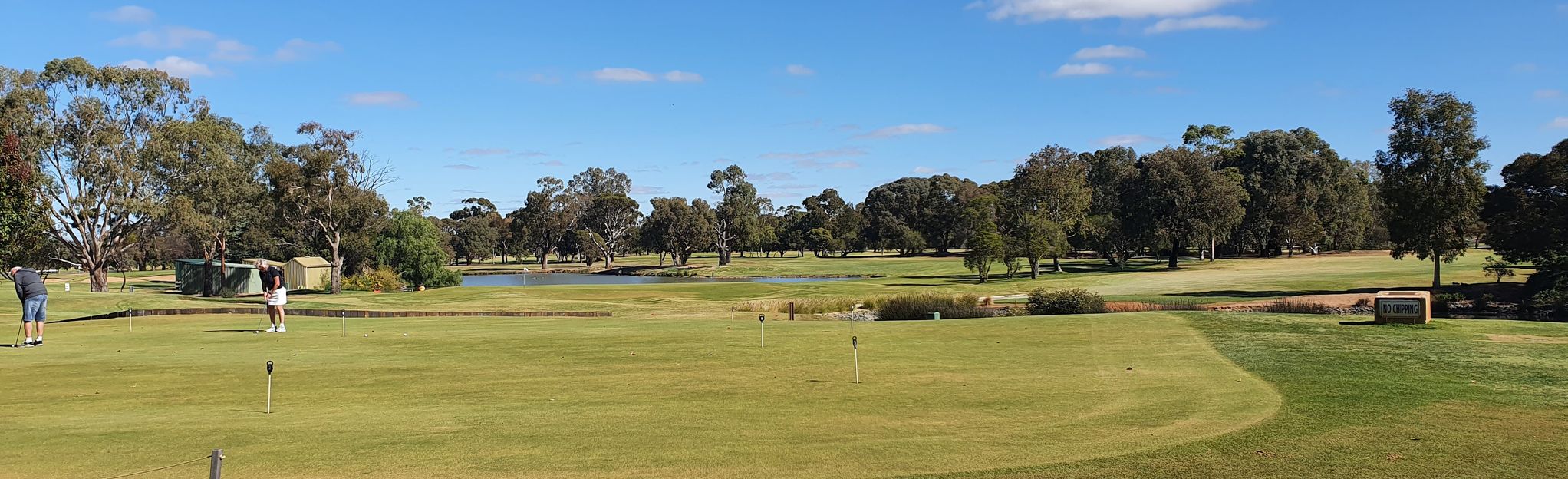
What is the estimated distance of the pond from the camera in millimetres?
99938

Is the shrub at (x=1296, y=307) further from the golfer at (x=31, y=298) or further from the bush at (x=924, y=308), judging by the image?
the golfer at (x=31, y=298)

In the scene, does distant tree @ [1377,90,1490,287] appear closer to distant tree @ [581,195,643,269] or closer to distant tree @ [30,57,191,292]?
distant tree @ [30,57,191,292]

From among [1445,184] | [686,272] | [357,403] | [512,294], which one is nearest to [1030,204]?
[1445,184]

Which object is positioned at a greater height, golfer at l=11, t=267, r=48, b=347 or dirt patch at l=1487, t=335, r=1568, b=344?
golfer at l=11, t=267, r=48, b=347

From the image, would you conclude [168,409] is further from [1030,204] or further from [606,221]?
[606,221]

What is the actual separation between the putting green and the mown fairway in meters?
0.06

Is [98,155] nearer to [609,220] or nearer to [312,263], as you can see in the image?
[312,263]

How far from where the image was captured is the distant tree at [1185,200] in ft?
273

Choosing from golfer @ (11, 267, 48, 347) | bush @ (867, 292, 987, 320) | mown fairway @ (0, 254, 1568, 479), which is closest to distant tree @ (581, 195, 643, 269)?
bush @ (867, 292, 987, 320)

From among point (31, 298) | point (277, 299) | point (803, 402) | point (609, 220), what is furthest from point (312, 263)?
point (609, 220)

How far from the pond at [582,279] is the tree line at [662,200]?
1622cm

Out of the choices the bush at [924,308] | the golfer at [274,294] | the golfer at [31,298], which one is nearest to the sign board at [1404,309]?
the bush at [924,308]

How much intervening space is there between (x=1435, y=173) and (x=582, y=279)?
8210 centimetres

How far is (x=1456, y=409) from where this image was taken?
12078mm
